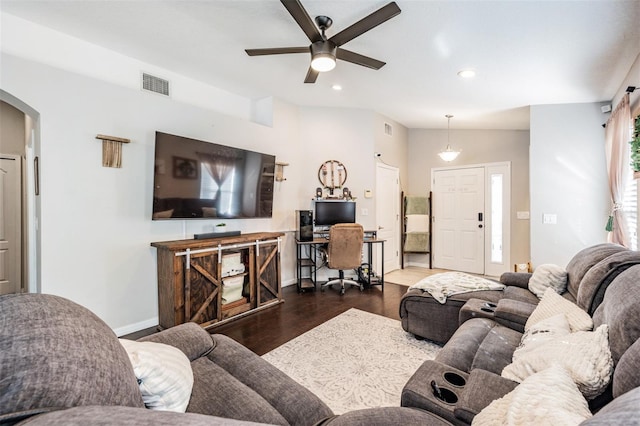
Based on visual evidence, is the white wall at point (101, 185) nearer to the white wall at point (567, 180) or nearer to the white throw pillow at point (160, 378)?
the white throw pillow at point (160, 378)

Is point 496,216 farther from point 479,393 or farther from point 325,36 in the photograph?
point 479,393

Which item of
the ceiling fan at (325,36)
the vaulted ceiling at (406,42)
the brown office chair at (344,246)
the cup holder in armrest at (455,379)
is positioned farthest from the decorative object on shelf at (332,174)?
the cup holder in armrest at (455,379)

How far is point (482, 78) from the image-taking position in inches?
135

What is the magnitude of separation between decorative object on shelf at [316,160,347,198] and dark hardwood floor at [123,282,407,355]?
170 cm

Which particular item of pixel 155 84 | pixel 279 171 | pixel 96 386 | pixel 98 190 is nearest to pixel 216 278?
pixel 98 190

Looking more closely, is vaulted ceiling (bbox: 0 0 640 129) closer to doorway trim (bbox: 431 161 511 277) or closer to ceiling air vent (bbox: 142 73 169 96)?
ceiling air vent (bbox: 142 73 169 96)

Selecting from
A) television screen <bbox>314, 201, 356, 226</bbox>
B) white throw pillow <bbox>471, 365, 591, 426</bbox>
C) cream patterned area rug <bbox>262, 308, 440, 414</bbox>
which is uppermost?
television screen <bbox>314, 201, 356, 226</bbox>

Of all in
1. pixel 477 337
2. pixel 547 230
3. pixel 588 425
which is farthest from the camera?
pixel 547 230

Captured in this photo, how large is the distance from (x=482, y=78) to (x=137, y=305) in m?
4.58

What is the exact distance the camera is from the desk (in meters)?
4.51

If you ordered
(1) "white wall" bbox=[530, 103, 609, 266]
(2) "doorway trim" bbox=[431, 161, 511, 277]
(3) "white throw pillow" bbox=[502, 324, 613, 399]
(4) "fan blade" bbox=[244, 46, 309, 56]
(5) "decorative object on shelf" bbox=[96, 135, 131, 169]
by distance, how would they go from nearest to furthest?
(3) "white throw pillow" bbox=[502, 324, 613, 399] → (4) "fan blade" bbox=[244, 46, 309, 56] → (5) "decorative object on shelf" bbox=[96, 135, 131, 169] → (1) "white wall" bbox=[530, 103, 609, 266] → (2) "doorway trim" bbox=[431, 161, 511, 277]

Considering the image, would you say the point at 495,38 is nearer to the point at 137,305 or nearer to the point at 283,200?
the point at 283,200

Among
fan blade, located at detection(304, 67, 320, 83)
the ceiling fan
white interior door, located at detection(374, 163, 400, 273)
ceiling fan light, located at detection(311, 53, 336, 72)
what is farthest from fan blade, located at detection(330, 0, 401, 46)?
white interior door, located at detection(374, 163, 400, 273)

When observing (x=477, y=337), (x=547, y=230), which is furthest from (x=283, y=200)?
(x=547, y=230)
